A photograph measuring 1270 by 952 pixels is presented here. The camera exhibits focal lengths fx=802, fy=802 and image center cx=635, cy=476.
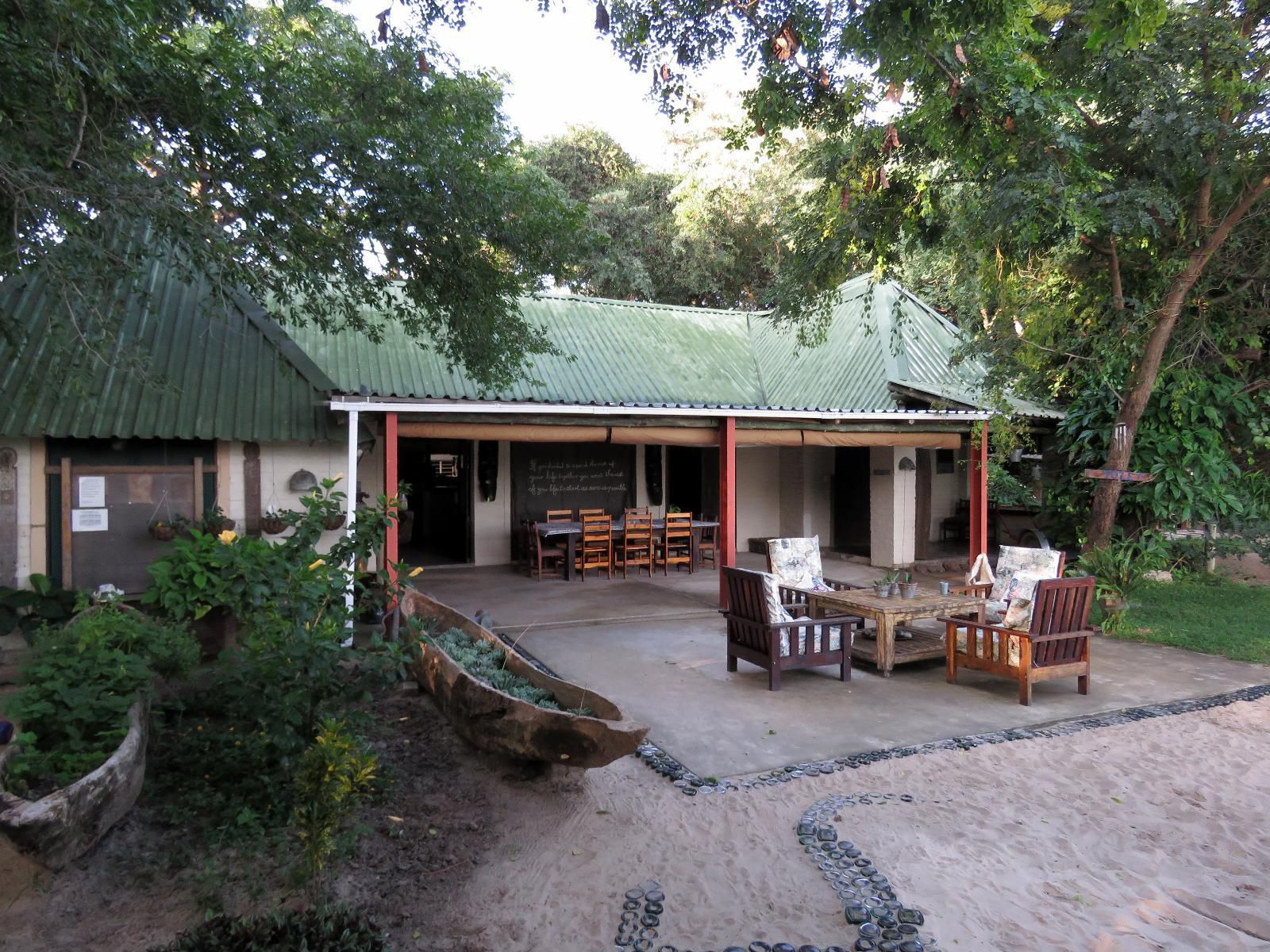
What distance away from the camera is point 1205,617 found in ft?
28.7

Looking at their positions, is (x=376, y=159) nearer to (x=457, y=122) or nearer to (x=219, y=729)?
(x=457, y=122)

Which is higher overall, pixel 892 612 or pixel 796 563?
pixel 796 563

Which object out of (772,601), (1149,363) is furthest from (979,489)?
(772,601)

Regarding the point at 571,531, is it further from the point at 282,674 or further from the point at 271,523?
the point at 282,674

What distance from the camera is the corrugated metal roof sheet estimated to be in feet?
→ 22.9

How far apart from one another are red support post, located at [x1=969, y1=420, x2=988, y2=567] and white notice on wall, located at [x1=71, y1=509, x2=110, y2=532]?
9.71m

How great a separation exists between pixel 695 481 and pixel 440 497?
14.8 feet

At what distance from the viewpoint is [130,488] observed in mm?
7441

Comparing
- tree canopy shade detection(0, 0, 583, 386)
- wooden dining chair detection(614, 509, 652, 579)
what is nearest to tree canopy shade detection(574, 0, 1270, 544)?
tree canopy shade detection(0, 0, 583, 386)

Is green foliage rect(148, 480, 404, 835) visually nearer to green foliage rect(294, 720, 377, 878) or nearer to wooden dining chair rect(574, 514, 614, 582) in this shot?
green foliage rect(294, 720, 377, 878)

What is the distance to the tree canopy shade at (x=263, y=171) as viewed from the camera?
4316mm

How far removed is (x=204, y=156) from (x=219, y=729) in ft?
12.9

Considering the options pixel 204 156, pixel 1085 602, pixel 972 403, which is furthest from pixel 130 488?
pixel 972 403

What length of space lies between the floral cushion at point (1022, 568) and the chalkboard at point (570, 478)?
6815mm
